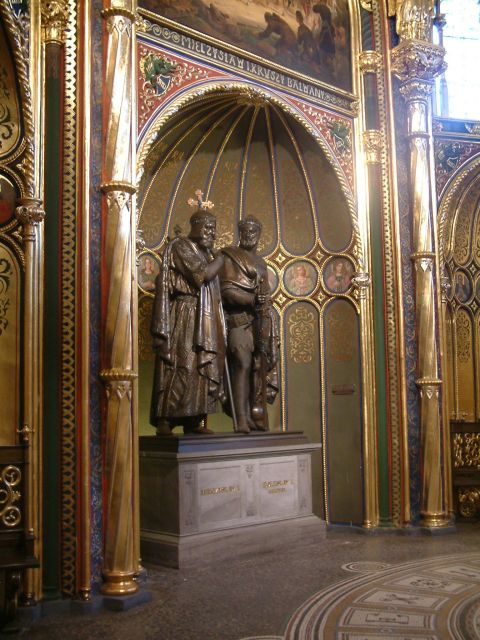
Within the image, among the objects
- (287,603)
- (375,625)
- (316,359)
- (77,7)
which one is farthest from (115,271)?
(316,359)

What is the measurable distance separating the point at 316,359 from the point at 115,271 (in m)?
3.88

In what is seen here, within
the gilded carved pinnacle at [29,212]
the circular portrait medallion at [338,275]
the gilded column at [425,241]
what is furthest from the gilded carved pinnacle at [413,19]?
the gilded carved pinnacle at [29,212]

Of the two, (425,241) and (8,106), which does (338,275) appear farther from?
(8,106)

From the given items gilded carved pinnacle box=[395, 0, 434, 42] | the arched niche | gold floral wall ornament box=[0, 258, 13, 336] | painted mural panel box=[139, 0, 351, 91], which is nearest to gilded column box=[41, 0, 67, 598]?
gold floral wall ornament box=[0, 258, 13, 336]

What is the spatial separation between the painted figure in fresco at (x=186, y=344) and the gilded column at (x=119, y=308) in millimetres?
1165

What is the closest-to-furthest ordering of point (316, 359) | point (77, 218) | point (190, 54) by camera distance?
point (77, 218) → point (190, 54) → point (316, 359)

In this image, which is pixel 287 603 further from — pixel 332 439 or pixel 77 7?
pixel 77 7

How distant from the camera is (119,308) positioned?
617 centimetres

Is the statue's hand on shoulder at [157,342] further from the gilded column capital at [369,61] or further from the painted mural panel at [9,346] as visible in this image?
the gilded column capital at [369,61]

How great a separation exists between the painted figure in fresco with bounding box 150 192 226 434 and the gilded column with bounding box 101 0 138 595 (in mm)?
1165

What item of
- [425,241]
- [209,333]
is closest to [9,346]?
[209,333]

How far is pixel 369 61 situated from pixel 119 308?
16.8 feet

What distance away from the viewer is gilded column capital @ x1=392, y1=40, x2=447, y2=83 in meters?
9.22

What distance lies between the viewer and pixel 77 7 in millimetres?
6422
